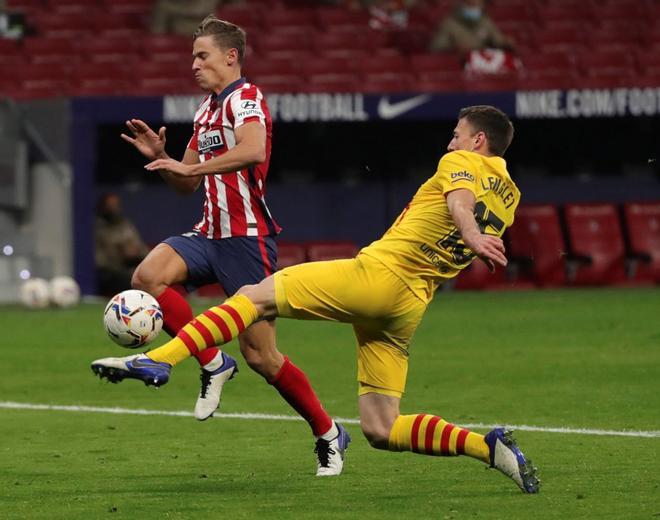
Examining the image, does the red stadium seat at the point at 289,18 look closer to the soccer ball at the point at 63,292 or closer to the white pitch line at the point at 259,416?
the soccer ball at the point at 63,292

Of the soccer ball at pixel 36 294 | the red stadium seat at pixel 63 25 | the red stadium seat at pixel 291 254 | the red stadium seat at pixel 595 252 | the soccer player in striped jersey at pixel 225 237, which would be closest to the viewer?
the soccer player in striped jersey at pixel 225 237

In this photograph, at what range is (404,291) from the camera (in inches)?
265

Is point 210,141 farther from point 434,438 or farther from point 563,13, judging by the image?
point 563,13

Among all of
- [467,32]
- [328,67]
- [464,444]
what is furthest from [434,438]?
[467,32]

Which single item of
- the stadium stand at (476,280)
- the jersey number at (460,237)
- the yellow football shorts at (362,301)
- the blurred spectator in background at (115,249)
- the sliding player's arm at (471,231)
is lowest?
the stadium stand at (476,280)

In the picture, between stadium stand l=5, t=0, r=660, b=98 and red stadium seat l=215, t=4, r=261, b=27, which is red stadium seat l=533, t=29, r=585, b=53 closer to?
stadium stand l=5, t=0, r=660, b=98

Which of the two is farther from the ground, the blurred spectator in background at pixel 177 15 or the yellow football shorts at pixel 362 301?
the yellow football shorts at pixel 362 301

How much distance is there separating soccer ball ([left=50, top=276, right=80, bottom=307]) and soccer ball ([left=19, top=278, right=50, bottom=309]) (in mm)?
69

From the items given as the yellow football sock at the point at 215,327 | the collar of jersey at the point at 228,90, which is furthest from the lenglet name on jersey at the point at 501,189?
the collar of jersey at the point at 228,90

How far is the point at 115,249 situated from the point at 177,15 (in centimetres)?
399

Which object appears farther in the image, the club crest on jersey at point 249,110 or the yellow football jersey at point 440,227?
the club crest on jersey at point 249,110

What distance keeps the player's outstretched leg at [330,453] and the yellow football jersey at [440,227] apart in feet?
3.39

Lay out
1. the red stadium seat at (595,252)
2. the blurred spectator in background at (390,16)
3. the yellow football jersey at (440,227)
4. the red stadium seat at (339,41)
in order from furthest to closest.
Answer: the blurred spectator in background at (390,16) < the red stadium seat at (339,41) < the red stadium seat at (595,252) < the yellow football jersey at (440,227)

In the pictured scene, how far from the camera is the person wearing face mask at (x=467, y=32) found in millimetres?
21734
